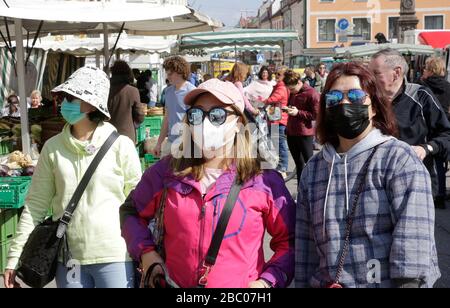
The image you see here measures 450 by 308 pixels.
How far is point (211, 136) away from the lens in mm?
2621

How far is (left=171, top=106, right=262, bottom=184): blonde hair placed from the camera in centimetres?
259

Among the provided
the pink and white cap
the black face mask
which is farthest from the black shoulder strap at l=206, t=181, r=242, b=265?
the black face mask

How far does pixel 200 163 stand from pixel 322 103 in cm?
58

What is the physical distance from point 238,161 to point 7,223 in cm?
412

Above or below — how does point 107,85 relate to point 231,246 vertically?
above

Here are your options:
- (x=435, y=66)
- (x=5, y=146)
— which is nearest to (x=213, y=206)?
(x=5, y=146)

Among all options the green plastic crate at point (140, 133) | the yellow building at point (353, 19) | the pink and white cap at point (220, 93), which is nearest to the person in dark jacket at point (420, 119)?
the pink and white cap at point (220, 93)

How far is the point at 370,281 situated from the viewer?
2398 mm

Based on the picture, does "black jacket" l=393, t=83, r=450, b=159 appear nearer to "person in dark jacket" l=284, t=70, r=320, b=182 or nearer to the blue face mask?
the blue face mask

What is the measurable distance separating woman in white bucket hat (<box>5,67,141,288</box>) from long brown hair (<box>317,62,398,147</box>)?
1226 mm

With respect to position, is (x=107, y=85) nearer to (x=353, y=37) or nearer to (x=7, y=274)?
(x=7, y=274)


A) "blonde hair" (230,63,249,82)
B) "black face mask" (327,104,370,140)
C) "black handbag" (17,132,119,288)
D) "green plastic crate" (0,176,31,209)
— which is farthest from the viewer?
"blonde hair" (230,63,249,82)

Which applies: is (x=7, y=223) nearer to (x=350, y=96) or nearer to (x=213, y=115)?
(x=213, y=115)
